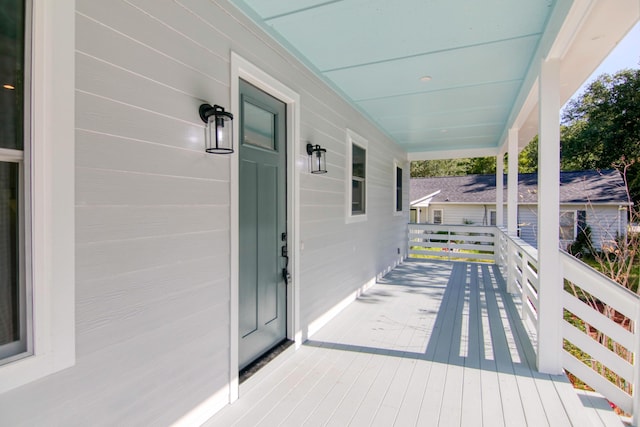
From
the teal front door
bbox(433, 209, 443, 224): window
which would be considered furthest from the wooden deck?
bbox(433, 209, 443, 224): window

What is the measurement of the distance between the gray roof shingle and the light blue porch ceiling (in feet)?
23.9

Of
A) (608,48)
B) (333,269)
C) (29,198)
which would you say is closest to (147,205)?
(29,198)

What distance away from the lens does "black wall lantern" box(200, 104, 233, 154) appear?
2.00 m

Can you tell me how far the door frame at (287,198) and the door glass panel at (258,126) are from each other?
0.17 metres

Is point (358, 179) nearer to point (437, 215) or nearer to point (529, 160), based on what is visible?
point (437, 215)

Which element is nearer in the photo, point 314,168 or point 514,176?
point 314,168

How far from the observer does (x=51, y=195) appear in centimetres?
129

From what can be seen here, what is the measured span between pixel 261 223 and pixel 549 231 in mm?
2276

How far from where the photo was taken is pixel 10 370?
118cm

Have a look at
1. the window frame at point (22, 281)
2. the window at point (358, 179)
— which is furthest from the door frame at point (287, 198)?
the window at point (358, 179)

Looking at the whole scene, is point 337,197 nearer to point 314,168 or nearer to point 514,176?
point 314,168

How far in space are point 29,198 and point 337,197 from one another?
3.19 meters

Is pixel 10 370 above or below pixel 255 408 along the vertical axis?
above

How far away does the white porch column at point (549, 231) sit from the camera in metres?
2.71
